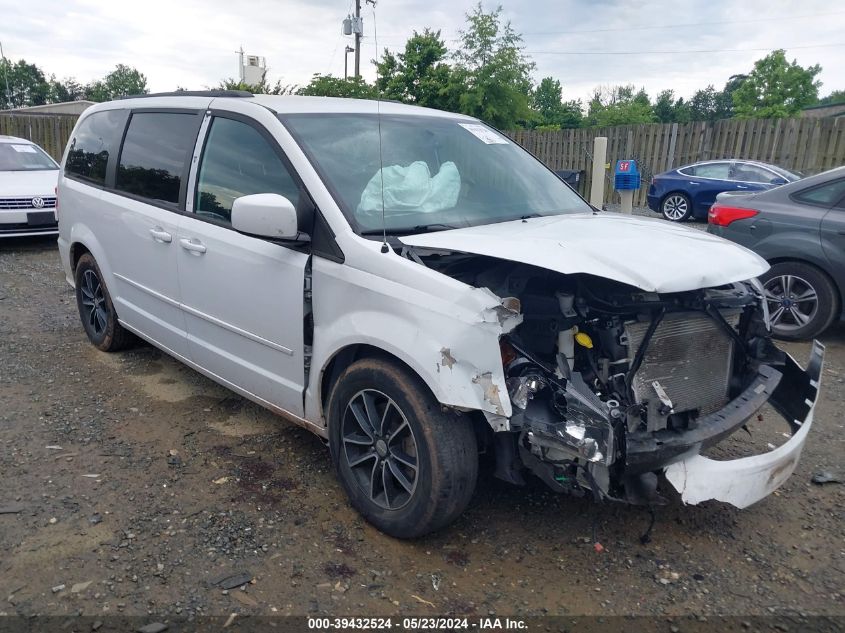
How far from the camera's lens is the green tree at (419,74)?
25.6 metres

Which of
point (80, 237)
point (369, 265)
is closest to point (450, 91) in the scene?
point (80, 237)

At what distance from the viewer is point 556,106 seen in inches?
2746

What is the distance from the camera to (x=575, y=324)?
2.94 metres

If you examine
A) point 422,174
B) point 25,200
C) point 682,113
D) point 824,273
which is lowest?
point 25,200

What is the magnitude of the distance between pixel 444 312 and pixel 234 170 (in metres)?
1.74


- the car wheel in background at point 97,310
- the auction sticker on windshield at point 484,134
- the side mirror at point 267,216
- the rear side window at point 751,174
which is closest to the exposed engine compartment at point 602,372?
the side mirror at point 267,216

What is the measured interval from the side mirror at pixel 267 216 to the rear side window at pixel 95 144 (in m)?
2.31

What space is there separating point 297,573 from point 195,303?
71.4 inches

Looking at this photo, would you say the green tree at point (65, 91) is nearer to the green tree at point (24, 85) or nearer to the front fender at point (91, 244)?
the green tree at point (24, 85)

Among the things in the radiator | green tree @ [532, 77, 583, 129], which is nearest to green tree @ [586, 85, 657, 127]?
green tree @ [532, 77, 583, 129]

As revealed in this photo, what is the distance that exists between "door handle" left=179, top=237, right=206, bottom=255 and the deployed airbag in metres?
1.08

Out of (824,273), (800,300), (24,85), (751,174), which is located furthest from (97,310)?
(24,85)

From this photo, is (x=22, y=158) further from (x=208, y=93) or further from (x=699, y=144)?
(x=699, y=144)

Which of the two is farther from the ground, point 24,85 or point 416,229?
point 24,85
